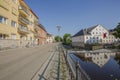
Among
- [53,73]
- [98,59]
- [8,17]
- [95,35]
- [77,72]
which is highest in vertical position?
[8,17]

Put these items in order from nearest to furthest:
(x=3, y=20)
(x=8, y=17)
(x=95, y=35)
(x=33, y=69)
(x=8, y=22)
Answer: (x=33, y=69) < (x=3, y=20) < (x=8, y=17) < (x=8, y=22) < (x=95, y=35)

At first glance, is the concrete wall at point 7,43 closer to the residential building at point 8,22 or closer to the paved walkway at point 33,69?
the residential building at point 8,22

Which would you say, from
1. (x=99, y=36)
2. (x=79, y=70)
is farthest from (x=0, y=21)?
(x=99, y=36)

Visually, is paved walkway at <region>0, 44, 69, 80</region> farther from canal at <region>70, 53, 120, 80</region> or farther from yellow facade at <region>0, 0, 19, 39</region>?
yellow facade at <region>0, 0, 19, 39</region>

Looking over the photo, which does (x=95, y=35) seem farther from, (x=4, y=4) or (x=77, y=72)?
(x=77, y=72)

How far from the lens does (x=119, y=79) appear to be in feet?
40.3

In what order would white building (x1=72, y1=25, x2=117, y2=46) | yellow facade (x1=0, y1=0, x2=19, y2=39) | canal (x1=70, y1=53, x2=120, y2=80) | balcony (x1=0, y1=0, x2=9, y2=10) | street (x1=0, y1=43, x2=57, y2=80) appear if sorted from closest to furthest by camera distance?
street (x1=0, y1=43, x2=57, y2=80)
canal (x1=70, y1=53, x2=120, y2=80)
balcony (x1=0, y1=0, x2=9, y2=10)
yellow facade (x1=0, y1=0, x2=19, y2=39)
white building (x1=72, y1=25, x2=117, y2=46)

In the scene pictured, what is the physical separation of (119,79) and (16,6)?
37.2m

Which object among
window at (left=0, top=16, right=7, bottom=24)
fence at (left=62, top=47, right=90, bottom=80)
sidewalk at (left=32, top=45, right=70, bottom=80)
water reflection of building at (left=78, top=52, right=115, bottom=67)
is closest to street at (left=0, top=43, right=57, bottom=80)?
sidewalk at (left=32, top=45, right=70, bottom=80)

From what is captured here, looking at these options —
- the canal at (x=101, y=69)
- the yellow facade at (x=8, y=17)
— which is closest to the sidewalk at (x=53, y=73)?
the canal at (x=101, y=69)

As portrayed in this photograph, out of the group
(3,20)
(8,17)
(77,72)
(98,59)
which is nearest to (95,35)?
(8,17)

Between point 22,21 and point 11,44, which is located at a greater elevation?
point 22,21

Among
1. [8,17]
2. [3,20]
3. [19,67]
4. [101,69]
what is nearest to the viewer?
[19,67]

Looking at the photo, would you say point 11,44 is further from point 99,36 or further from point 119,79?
point 99,36
